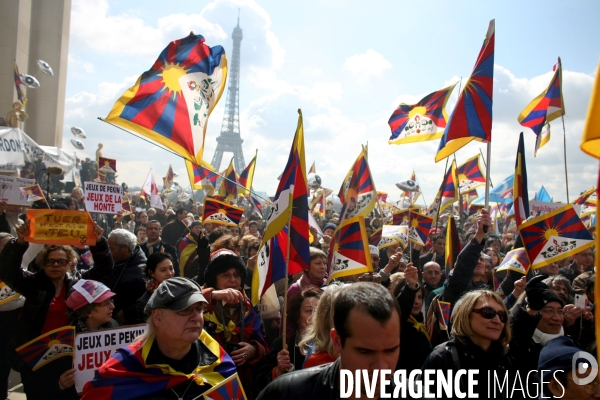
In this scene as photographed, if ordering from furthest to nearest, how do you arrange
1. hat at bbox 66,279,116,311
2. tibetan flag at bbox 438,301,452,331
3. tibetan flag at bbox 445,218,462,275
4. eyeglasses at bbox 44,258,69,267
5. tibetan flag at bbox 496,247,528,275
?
tibetan flag at bbox 496,247,528,275 < tibetan flag at bbox 445,218,462,275 < tibetan flag at bbox 438,301,452,331 < eyeglasses at bbox 44,258,69,267 < hat at bbox 66,279,116,311

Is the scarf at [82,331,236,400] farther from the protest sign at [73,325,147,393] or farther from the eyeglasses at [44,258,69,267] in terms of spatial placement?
the eyeglasses at [44,258,69,267]

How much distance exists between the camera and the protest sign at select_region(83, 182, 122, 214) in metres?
7.23

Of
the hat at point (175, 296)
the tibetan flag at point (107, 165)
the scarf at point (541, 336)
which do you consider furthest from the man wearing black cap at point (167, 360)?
the tibetan flag at point (107, 165)

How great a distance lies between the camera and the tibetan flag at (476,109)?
6.47 meters

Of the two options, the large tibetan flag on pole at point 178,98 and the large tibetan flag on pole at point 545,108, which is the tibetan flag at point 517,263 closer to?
the large tibetan flag on pole at point 545,108

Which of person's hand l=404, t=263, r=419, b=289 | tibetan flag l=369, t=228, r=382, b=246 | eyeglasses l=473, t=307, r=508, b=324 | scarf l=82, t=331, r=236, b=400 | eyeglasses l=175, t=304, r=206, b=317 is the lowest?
scarf l=82, t=331, r=236, b=400

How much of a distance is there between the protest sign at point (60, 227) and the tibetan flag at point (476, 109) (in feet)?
15.3

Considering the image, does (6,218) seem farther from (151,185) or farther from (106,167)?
(151,185)

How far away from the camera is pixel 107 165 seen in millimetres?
13344

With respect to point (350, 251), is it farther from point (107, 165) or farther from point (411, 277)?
point (107, 165)

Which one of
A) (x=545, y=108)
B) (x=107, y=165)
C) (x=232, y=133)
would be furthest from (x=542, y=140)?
(x=232, y=133)

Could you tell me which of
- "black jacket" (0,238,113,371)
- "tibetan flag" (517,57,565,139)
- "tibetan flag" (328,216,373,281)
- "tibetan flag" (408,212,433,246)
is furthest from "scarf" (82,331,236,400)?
"tibetan flag" (517,57,565,139)

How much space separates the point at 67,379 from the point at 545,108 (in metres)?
8.72

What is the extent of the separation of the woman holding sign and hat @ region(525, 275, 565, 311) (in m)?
3.97
